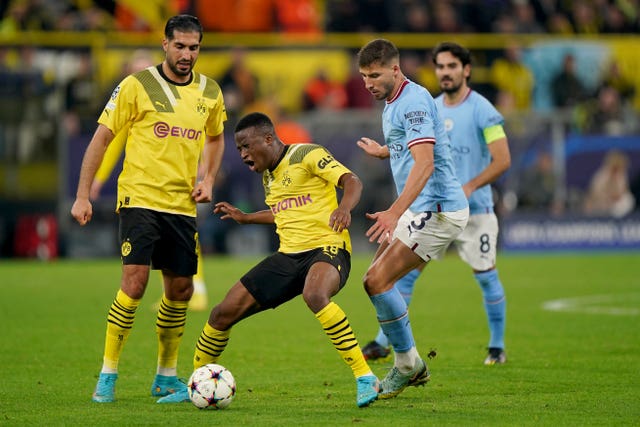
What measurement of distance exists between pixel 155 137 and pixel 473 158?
126 inches

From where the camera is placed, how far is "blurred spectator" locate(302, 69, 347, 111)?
22.7 meters

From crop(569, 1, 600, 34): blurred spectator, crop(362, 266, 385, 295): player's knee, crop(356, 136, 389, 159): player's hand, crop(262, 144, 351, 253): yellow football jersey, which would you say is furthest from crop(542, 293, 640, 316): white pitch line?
crop(569, 1, 600, 34): blurred spectator

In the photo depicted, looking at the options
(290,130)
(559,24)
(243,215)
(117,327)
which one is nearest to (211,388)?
(117,327)

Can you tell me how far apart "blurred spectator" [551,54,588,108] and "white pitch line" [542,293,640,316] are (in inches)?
374

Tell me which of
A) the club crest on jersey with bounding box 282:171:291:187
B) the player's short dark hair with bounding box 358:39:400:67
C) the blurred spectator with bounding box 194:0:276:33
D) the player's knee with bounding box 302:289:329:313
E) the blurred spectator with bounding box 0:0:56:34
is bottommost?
the player's knee with bounding box 302:289:329:313

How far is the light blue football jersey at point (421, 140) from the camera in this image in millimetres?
7977

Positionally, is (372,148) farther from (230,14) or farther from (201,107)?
(230,14)

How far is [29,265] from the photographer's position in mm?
20297

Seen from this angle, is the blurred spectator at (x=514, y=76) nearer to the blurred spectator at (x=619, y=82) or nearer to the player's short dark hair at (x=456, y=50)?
the blurred spectator at (x=619, y=82)

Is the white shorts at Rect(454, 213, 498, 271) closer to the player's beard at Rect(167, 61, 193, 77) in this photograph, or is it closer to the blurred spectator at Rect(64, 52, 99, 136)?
the player's beard at Rect(167, 61, 193, 77)

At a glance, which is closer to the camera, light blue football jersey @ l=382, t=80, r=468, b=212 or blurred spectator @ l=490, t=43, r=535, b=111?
light blue football jersey @ l=382, t=80, r=468, b=212

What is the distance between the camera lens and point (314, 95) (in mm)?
22781

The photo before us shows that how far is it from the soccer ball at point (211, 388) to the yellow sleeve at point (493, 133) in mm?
3587

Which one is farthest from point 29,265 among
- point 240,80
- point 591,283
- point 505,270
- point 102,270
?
point 591,283
